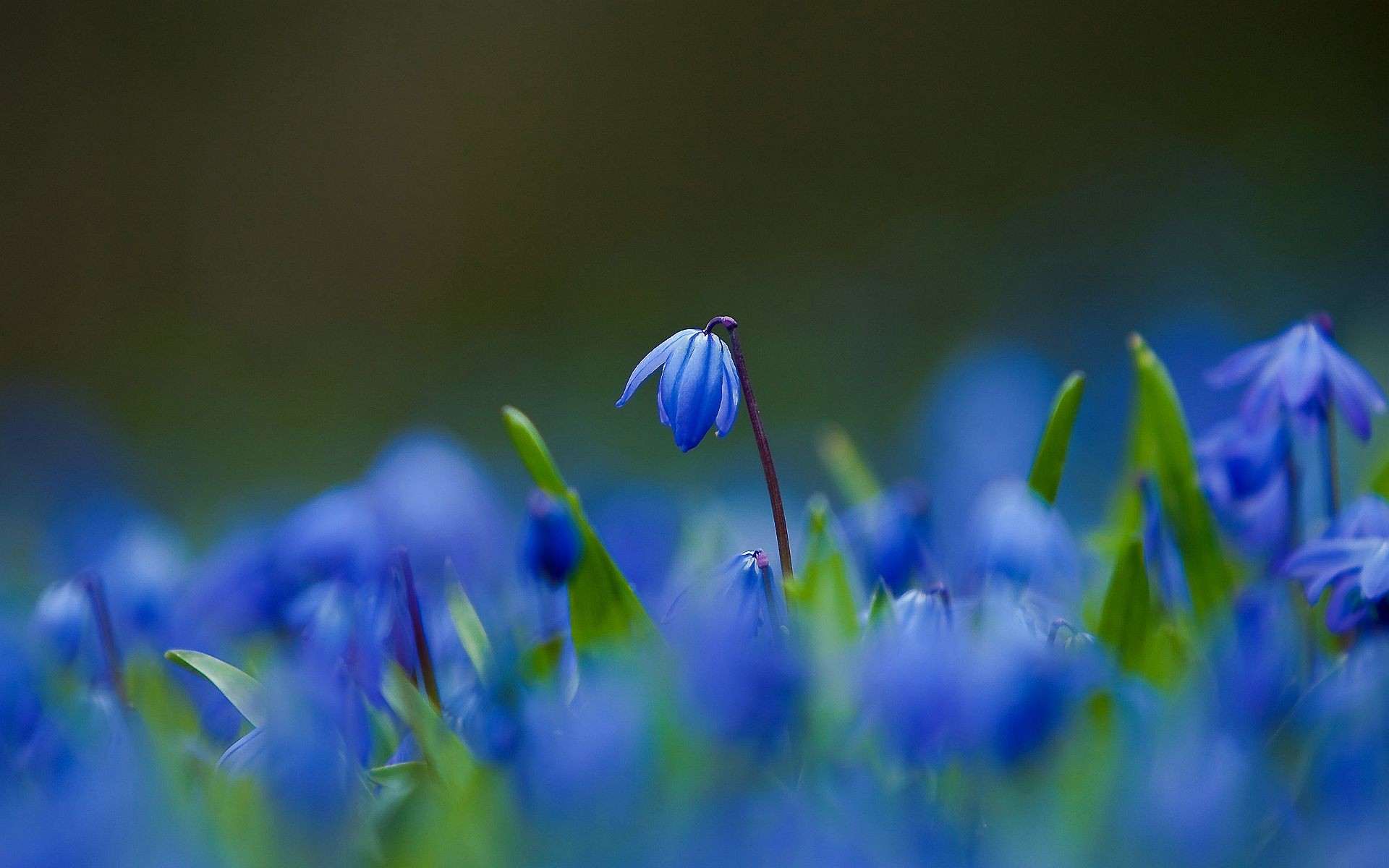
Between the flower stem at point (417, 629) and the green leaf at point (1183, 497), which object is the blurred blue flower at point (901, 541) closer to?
the green leaf at point (1183, 497)

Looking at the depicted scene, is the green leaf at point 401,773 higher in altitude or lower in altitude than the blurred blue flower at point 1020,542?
lower

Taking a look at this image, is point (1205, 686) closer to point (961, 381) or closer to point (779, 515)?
point (779, 515)

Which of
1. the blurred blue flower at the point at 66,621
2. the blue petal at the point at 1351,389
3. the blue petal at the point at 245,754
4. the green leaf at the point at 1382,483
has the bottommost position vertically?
the blue petal at the point at 245,754

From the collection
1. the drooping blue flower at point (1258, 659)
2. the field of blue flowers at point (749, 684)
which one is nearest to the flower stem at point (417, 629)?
the field of blue flowers at point (749, 684)

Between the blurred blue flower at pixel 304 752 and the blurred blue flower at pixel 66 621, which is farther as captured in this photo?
the blurred blue flower at pixel 66 621

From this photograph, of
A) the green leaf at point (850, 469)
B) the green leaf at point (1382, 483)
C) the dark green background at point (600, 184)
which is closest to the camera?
the green leaf at point (1382, 483)

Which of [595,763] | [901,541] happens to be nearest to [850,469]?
[901,541]

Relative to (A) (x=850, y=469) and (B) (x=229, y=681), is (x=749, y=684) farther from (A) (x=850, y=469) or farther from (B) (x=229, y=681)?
(A) (x=850, y=469)

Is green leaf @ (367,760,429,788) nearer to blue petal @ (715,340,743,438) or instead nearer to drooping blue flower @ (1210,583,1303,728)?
blue petal @ (715,340,743,438)

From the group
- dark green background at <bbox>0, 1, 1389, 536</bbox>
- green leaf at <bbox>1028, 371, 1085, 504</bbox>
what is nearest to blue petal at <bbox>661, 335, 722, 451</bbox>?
green leaf at <bbox>1028, 371, 1085, 504</bbox>
